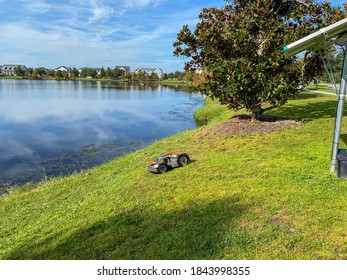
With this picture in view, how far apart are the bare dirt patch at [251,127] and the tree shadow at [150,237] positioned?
247 inches

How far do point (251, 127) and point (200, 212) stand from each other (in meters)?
7.27

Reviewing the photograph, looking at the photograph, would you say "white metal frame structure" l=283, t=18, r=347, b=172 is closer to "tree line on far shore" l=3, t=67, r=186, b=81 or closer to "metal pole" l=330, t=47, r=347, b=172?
"metal pole" l=330, t=47, r=347, b=172

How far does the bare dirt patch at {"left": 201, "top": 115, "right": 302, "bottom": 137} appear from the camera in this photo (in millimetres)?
11456

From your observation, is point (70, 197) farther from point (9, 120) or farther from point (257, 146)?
point (9, 120)

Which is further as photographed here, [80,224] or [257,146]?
[257,146]

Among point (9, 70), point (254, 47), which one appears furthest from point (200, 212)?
point (9, 70)

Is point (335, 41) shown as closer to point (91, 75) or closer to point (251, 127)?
point (251, 127)

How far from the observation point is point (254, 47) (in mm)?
11789

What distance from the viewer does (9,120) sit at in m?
25.2

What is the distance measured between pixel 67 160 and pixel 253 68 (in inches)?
403

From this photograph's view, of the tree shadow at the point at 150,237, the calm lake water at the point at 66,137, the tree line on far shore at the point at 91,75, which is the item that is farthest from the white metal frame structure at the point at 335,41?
the tree line on far shore at the point at 91,75

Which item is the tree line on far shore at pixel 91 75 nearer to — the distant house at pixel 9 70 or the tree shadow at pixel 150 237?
the distant house at pixel 9 70

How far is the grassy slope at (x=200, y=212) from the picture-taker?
14.0 ft
